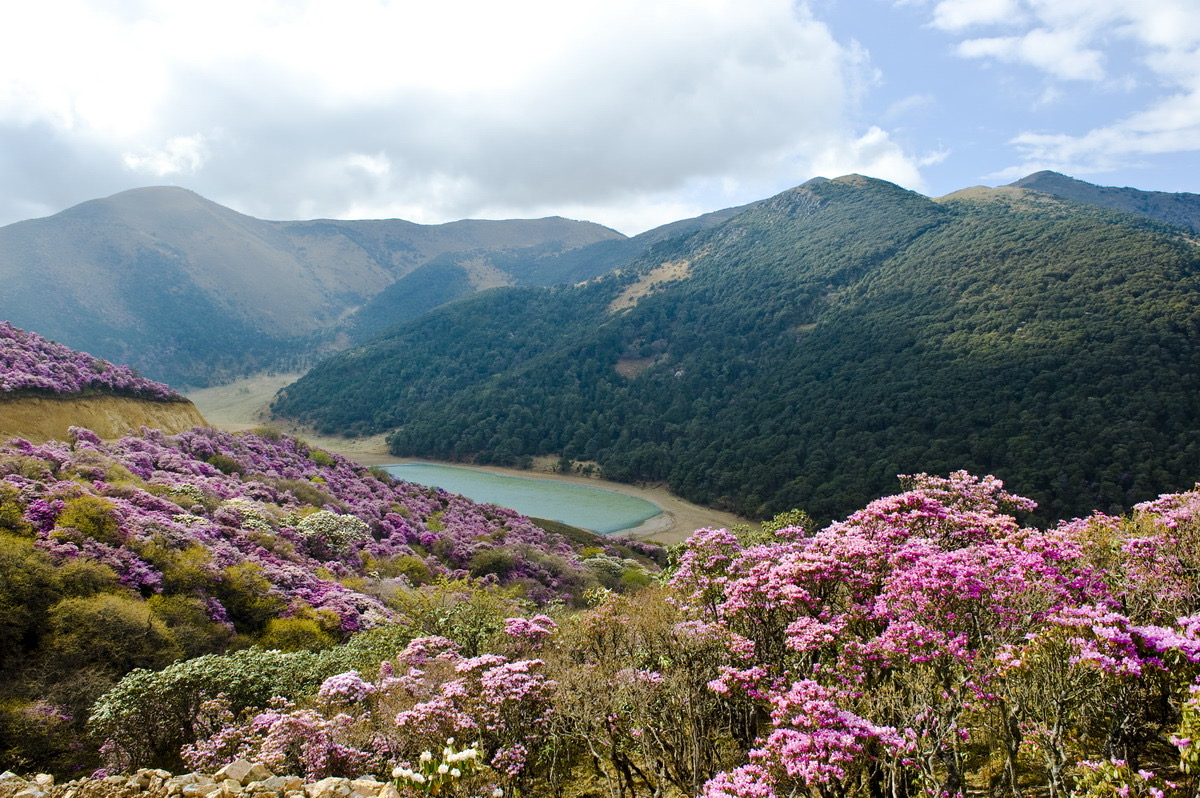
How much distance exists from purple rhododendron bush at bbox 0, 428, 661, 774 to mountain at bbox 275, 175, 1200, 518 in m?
33.6

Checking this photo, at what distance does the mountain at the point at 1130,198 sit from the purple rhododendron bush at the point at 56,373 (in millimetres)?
176837

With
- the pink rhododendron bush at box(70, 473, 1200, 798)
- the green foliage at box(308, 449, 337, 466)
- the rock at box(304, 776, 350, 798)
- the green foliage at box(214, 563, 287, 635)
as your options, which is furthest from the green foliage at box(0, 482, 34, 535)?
the green foliage at box(308, 449, 337, 466)

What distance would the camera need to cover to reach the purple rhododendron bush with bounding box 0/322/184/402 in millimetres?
27609

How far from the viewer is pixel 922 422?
181 ft

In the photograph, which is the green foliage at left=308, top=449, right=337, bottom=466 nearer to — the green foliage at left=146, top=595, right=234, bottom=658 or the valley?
the valley

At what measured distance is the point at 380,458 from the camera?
90.4 meters

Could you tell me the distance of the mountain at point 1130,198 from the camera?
155250 mm

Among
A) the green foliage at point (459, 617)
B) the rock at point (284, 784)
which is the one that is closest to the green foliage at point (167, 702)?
the green foliage at point (459, 617)

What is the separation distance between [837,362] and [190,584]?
68.5 m

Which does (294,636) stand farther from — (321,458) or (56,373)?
(321,458)

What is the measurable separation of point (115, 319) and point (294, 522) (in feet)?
638

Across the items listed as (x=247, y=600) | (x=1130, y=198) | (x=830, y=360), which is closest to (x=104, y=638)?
(x=247, y=600)

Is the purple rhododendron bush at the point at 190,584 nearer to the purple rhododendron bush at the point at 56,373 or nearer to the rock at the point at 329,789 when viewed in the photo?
the rock at the point at 329,789

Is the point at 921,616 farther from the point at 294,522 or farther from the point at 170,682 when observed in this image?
the point at 294,522
